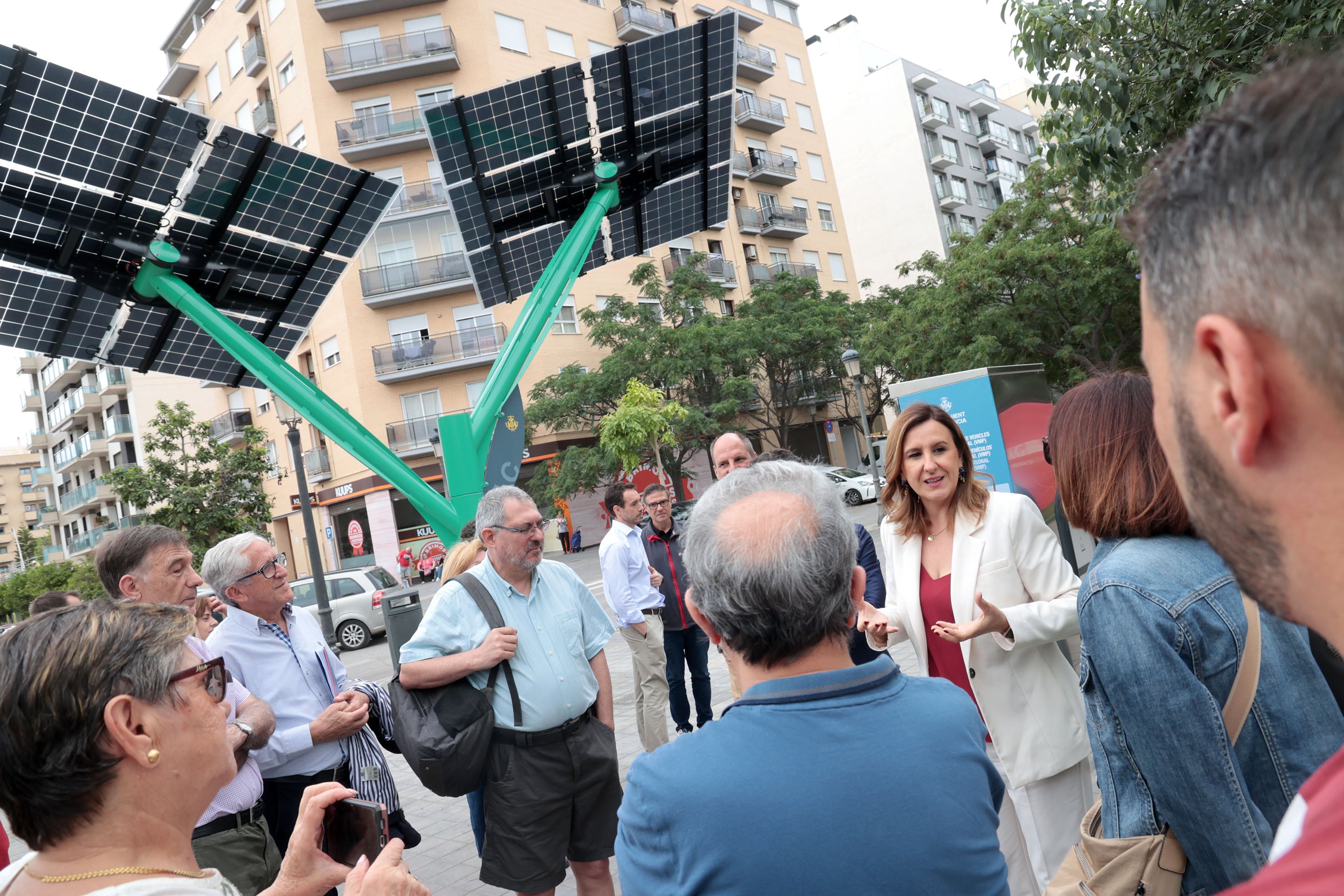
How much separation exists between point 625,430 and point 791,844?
27.0 meters

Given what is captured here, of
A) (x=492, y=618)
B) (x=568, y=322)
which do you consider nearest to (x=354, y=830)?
(x=492, y=618)

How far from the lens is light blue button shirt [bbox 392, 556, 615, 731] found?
140 inches

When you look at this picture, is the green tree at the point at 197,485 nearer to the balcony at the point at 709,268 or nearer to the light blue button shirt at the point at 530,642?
the balcony at the point at 709,268

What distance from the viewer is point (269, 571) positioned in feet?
12.1

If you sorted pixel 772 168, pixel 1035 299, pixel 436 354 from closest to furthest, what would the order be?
pixel 1035 299 → pixel 436 354 → pixel 772 168

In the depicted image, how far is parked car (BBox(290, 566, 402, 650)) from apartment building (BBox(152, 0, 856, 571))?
14690mm

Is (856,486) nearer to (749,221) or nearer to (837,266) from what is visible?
(749,221)

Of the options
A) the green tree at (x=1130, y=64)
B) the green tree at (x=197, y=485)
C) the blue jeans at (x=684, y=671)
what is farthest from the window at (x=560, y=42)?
the blue jeans at (x=684, y=671)

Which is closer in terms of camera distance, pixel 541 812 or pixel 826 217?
pixel 541 812

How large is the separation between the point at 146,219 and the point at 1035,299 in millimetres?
22177

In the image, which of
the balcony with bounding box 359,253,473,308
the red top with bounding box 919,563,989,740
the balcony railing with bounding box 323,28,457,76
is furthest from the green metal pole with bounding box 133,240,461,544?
the balcony railing with bounding box 323,28,457,76

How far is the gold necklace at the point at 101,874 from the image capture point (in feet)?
5.28

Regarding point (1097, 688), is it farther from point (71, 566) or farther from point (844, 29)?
point (844, 29)

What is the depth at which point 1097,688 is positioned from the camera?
1.93 metres
